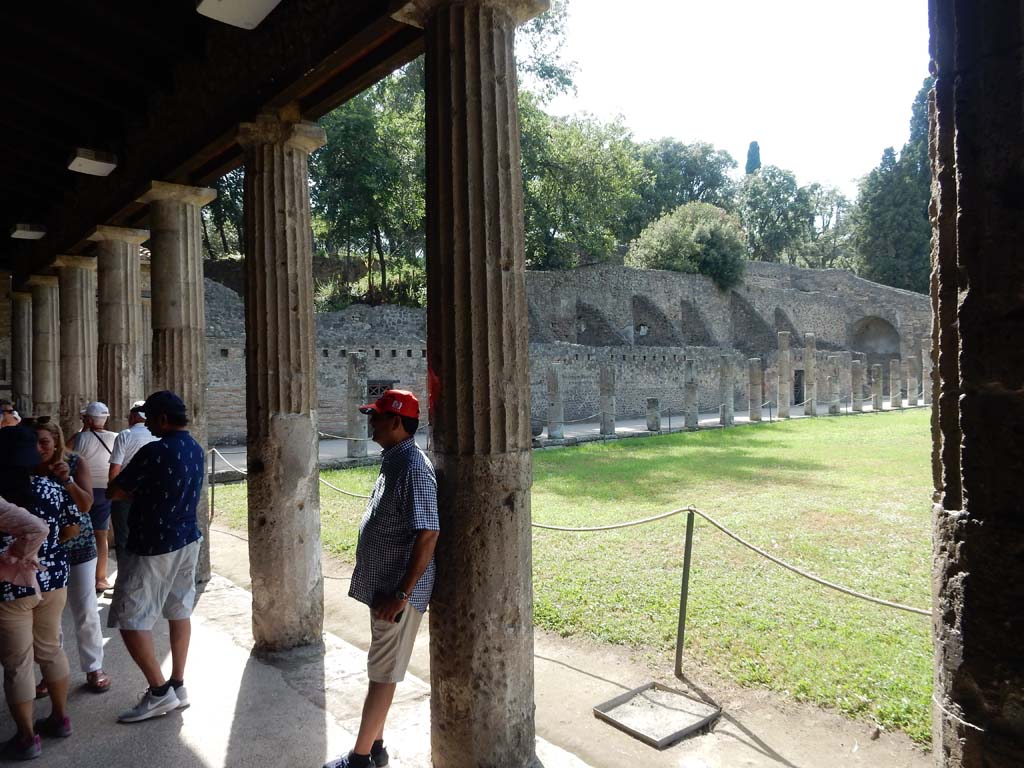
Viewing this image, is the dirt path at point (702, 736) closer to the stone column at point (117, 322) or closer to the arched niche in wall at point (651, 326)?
the stone column at point (117, 322)

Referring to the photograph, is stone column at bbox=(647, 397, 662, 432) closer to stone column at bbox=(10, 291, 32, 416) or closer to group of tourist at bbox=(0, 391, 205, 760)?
stone column at bbox=(10, 291, 32, 416)

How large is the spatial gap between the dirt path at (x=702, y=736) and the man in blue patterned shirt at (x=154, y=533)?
143 cm

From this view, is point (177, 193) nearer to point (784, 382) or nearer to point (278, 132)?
point (278, 132)

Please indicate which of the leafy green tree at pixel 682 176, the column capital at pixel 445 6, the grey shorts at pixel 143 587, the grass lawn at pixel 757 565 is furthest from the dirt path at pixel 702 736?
the leafy green tree at pixel 682 176

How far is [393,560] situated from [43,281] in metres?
8.57

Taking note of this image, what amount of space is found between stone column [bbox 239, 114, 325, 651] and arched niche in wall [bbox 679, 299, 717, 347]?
98.9 ft

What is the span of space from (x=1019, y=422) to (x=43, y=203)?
30.2ft

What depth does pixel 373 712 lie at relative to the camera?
2.70 meters

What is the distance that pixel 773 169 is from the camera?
5319cm

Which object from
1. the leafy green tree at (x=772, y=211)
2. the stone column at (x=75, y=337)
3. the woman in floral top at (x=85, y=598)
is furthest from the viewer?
the leafy green tree at (x=772, y=211)

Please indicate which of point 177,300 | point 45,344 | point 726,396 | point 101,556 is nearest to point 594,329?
point 726,396

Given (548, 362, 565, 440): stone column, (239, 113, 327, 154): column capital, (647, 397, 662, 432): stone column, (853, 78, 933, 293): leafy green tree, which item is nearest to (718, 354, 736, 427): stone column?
(647, 397, 662, 432): stone column

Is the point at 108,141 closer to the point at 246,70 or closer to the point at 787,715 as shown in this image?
the point at 246,70

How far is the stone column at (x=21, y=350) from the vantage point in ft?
32.4
